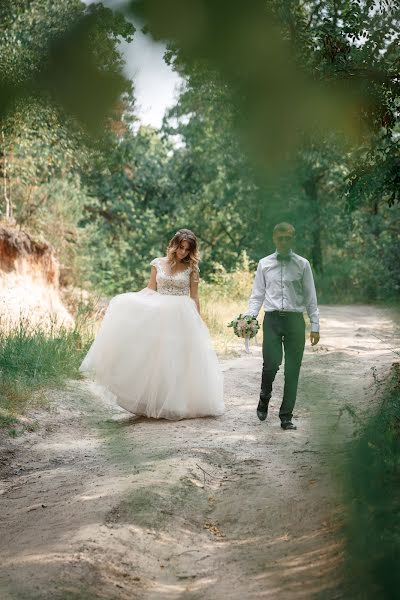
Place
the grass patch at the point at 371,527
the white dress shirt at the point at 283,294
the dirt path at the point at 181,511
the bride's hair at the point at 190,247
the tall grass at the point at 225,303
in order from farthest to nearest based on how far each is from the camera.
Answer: the tall grass at the point at 225,303, the bride's hair at the point at 190,247, the white dress shirt at the point at 283,294, the dirt path at the point at 181,511, the grass patch at the point at 371,527

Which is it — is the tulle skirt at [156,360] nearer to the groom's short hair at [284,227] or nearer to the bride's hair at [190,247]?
the bride's hair at [190,247]

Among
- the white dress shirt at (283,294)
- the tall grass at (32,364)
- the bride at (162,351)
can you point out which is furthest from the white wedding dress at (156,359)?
the white dress shirt at (283,294)

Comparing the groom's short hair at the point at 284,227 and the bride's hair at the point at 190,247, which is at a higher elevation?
the bride's hair at the point at 190,247

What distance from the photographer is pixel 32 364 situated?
7.66 meters

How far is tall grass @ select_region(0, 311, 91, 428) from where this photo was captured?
21.9 feet

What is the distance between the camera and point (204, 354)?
6547 millimetres

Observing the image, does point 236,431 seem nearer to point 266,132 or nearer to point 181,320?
point 181,320

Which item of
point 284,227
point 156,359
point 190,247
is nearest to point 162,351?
point 156,359

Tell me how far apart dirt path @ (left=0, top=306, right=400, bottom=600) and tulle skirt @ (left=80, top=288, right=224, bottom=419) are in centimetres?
37

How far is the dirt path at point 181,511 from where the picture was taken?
2658 millimetres

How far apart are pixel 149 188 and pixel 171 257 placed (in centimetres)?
1563

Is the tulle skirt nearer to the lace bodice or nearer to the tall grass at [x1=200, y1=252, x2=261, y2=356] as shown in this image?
the lace bodice

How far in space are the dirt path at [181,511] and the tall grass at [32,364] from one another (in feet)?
2.66

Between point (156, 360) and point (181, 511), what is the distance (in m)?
2.68
